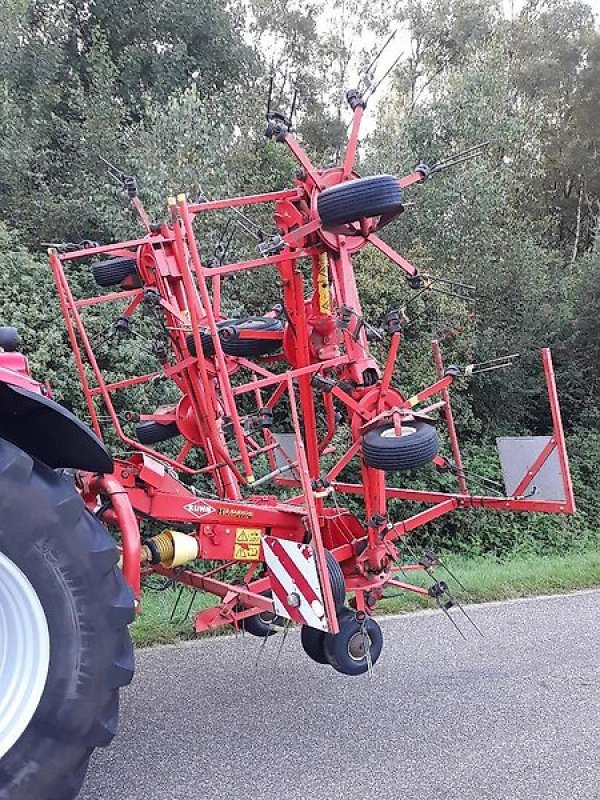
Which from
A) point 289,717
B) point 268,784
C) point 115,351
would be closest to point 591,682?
point 289,717

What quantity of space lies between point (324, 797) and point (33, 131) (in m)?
9.97

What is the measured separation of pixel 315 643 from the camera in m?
3.72

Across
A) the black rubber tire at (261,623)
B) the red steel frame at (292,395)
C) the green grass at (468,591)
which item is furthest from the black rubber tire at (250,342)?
the green grass at (468,591)

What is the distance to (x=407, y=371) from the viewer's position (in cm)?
960

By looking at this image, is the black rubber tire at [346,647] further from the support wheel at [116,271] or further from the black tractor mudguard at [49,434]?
the support wheel at [116,271]

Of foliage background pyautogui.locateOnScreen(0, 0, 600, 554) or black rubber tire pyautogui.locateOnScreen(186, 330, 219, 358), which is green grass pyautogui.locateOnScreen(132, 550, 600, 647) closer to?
black rubber tire pyautogui.locateOnScreen(186, 330, 219, 358)

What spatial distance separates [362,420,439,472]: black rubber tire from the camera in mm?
3254

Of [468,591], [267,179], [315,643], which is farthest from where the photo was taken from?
[267,179]

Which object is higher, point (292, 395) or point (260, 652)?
point (292, 395)

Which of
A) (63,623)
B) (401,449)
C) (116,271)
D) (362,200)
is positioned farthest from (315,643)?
(116,271)

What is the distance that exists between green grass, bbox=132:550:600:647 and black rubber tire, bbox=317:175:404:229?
8.03 feet

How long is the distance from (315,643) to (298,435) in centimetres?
118

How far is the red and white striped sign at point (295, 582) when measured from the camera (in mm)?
3002

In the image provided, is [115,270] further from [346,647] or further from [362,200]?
[346,647]
